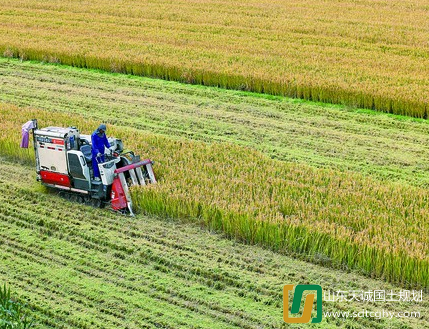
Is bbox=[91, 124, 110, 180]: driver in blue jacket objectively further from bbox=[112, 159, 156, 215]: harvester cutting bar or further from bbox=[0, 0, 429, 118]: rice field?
bbox=[0, 0, 429, 118]: rice field

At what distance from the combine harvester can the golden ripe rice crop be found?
368mm

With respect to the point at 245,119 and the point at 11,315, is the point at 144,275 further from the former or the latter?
the point at 245,119

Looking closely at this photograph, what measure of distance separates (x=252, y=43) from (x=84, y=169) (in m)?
14.1

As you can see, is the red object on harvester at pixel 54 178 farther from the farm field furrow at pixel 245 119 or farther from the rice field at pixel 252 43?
A: the rice field at pixel 252 43

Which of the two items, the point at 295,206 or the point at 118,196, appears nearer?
the point at 295,206

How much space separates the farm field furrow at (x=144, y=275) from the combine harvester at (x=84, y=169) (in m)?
0.39

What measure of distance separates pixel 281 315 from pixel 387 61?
48.6ft

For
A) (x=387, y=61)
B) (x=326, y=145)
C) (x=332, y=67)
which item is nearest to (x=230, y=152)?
(x=326, y=145)

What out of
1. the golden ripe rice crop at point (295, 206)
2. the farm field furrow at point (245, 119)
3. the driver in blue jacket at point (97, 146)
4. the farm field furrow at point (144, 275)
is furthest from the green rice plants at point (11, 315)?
the farm field furrow at point (245, 119)

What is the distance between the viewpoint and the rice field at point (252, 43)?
766 inches

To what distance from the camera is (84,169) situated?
480 inches

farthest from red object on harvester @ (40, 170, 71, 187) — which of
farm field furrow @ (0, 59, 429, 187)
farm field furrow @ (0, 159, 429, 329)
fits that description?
farm field furrow @ (0, 59, 429, 187)

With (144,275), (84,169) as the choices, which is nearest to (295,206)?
(144,275)

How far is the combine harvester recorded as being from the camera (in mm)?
12180
